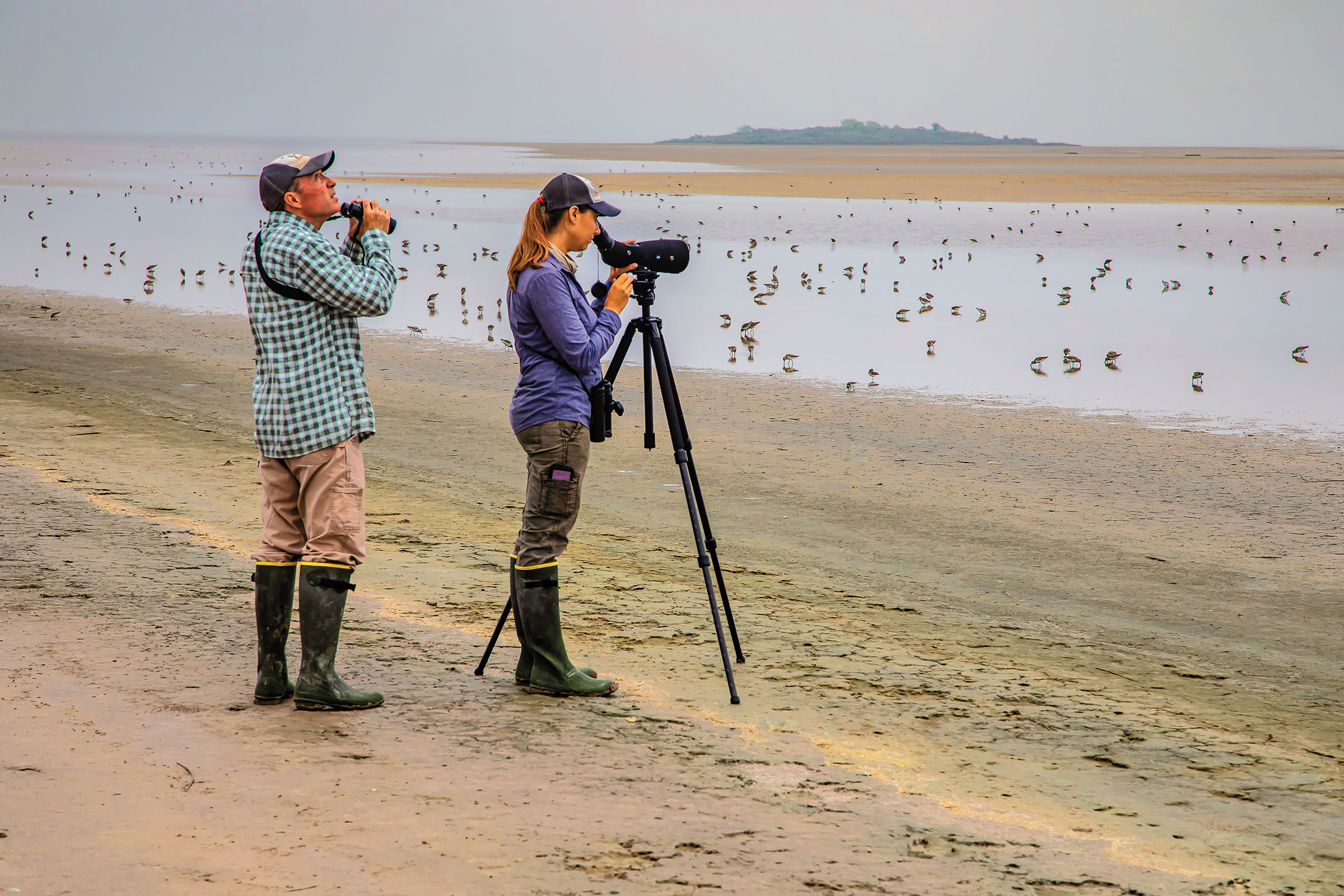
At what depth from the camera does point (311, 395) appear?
415 centimetres

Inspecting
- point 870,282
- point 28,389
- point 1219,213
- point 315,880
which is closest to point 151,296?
point 28,389

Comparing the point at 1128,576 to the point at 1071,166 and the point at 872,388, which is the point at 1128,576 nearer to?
the point at 872,388

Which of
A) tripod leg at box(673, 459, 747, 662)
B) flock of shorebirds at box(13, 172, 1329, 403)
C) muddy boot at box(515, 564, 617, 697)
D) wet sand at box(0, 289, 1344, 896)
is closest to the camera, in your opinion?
wet sand at box(0, 289, 1344, 896)

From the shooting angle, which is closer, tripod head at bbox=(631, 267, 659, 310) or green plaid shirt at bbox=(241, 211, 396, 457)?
green plaid shirt at bbox=(241, 211, 396, 457)

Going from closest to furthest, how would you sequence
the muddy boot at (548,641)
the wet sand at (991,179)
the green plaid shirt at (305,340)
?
1. the green plaid shirt at (305,340)
2. the muddy boot at (548,641)
3. the wet sand at (991,179)

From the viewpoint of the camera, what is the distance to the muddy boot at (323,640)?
13.8 feet

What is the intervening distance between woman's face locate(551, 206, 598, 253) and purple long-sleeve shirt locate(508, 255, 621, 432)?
0.33ft

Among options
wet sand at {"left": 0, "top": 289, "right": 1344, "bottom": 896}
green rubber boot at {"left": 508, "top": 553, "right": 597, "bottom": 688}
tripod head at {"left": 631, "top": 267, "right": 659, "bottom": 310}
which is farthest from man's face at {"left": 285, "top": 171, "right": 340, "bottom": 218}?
wet sand at {"left": 0, "top": 289, "right": 1344, "bottom": 896}

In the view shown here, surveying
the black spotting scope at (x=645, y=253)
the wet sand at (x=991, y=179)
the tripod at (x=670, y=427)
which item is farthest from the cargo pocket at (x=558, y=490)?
the wet sand at (x=991, y=179)

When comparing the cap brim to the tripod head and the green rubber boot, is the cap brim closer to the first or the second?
the tripod head

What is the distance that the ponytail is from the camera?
4.38 meters

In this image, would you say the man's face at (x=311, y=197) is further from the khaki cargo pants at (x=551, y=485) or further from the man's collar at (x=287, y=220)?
the khaki cargo pants at (x=551, y=485)

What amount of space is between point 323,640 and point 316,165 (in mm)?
1662

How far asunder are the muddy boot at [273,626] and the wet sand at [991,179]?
138 feet
